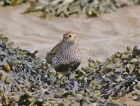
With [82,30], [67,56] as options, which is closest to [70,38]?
[67,56]

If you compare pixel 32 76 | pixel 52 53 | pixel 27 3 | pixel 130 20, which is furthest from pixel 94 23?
pixel 32 76

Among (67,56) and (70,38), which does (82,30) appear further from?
(67,56)

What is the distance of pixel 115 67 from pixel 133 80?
423 millimetres

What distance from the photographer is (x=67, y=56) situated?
7.28 m

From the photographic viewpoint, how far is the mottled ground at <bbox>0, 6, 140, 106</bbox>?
32.5 ft

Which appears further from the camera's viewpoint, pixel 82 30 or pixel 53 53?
pixel 82 30

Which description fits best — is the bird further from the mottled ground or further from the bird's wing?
the mottled ground

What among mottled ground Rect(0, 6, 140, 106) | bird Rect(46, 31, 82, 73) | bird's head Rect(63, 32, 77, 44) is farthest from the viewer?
mottled ground Rect(0, 6, 140, 106)

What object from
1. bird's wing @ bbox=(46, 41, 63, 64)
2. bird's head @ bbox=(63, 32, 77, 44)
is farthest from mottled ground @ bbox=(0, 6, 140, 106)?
bird's head @ bbox=(63, 32, 77, 44)

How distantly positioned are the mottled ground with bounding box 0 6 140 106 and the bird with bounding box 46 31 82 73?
191 centimetres

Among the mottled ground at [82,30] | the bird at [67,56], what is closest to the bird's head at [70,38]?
the bird at [67,56]

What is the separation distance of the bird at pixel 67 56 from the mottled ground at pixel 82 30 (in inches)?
75.3

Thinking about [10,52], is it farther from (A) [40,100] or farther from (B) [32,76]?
(A) [40,100]

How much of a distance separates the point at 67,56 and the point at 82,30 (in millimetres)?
4195
